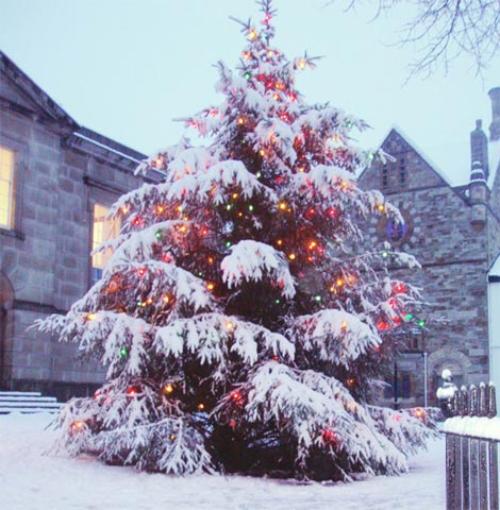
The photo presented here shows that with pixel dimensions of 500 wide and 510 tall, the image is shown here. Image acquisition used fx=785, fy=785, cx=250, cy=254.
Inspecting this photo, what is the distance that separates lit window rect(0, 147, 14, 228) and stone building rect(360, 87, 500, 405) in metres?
14.3

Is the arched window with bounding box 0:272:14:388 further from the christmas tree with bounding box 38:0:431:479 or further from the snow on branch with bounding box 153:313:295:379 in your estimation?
the snow on branch with bounding box 153:313:295:379

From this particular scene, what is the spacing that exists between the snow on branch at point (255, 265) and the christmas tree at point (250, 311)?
25 mm

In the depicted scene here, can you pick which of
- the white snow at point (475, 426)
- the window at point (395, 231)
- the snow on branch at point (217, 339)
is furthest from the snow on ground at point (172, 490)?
the window at point (395, 231)

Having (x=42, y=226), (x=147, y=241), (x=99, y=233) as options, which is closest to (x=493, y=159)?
(x=99, y=233)

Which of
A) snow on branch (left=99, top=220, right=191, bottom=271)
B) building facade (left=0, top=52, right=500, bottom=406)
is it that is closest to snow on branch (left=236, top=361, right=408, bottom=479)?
snow on branch (left=99, top=220, right=191, bottom=271)

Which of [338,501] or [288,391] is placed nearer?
[338,501]

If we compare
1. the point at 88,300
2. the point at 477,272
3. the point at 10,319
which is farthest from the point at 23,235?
the point at 477,272

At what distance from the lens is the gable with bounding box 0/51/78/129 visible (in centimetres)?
1873

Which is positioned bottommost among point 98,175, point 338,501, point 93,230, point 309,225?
point 338,501

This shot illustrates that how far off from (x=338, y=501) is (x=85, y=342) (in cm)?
357

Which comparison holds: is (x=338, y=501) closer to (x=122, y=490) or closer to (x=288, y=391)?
(x=288, y=391)

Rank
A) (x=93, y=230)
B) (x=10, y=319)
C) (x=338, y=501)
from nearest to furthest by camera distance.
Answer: (x=338, y=501) < (x=10, y=319) < (x=93, y=230)

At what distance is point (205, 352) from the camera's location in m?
8.99

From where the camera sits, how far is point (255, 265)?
9336 millimetres
